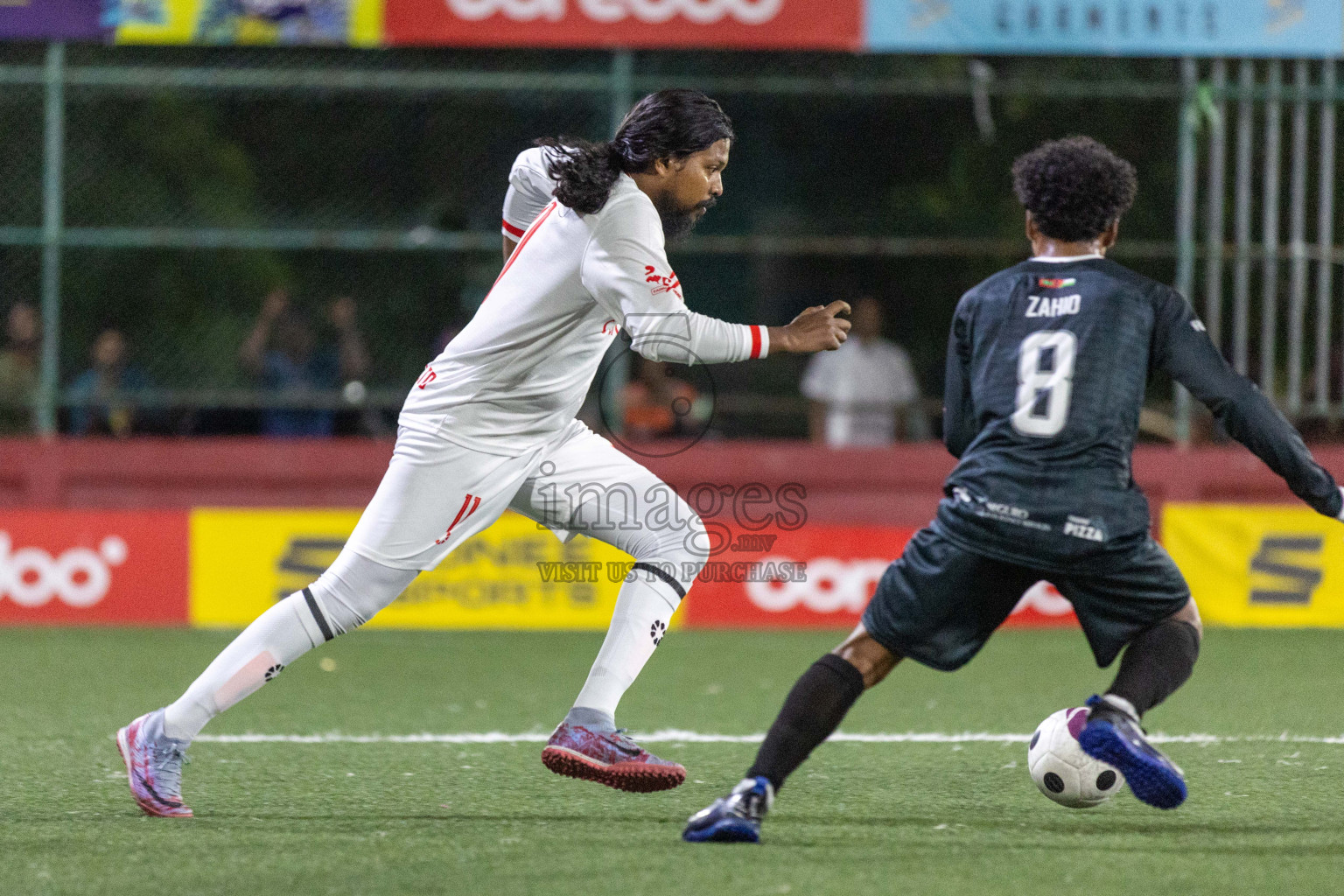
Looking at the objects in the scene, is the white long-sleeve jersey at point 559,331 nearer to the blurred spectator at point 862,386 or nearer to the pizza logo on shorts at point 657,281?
the pizza logo on shorts at point 657,281

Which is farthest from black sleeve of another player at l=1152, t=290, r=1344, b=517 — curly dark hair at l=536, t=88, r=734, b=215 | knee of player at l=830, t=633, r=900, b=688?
curly dark hair at l=536, t=88, r=734, b=215

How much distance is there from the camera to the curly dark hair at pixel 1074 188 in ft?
13.0

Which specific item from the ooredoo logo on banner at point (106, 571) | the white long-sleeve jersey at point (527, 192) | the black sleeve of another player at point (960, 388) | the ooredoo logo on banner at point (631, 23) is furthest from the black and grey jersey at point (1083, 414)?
the ooredoo logo on banner at point (106, 571)

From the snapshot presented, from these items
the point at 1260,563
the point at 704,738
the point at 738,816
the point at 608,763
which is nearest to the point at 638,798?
the point at 608,763

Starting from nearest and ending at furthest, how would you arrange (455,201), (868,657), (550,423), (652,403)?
(868,657) < (550,423) < (652,403) < (455,201)

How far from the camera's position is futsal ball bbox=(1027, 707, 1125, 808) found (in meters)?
4.43

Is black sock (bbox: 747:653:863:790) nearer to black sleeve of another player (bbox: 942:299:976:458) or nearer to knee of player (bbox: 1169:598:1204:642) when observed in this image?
black sleeve of another player (bbox: 942:299:976:458)

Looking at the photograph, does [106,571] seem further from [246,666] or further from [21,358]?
[246,666]

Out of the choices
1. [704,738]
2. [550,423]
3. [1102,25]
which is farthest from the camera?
[1102,25]

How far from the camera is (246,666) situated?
14.7ft

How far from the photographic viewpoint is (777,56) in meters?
12.2

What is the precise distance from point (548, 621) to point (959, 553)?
6066 mm

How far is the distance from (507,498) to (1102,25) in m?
6.90

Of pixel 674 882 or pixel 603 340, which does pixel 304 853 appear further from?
pixel 603 340
